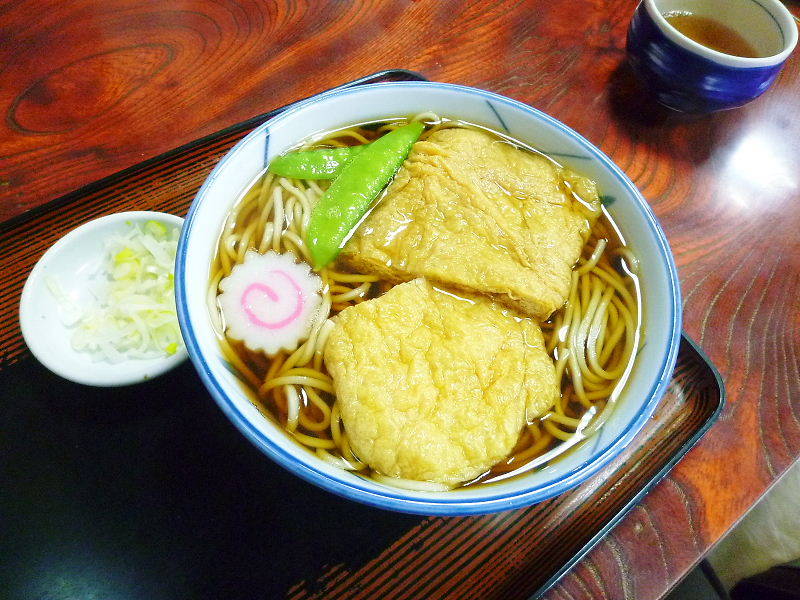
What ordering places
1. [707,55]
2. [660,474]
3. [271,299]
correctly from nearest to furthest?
[660,474] → [271,299] → [707,55]

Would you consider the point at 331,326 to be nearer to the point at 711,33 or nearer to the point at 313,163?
the point at 313,163

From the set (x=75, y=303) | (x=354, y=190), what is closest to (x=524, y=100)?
(x=354, y=190)

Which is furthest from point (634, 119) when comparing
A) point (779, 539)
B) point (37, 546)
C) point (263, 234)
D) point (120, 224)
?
point (37, 546)

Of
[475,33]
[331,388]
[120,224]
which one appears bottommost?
[331,388]

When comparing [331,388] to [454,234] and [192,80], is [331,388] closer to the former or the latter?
[454,234]

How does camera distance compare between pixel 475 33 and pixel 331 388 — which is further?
pixel 475 33

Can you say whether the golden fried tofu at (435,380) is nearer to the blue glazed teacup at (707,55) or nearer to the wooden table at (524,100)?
the wooden table at (524,100)

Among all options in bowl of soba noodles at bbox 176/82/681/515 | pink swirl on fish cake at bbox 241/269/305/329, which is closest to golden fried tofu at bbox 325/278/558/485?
bowl of soba noodles at bbox 176/82/681/515

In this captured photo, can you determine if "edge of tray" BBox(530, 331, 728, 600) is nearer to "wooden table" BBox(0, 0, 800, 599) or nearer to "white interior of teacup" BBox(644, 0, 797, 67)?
"wooden table" BBox(0, 0, 800, 599)
